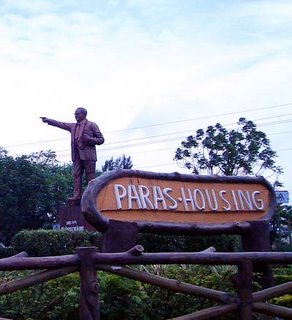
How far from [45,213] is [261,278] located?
32.1 m

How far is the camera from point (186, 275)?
579cm

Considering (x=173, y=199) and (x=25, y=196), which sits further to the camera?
(x=25, y=196)

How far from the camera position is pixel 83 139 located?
12.8m

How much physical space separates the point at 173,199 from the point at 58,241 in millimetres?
6490

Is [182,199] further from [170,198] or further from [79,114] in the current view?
[79,114]

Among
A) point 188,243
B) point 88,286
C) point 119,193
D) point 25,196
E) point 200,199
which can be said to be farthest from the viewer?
point 25,196

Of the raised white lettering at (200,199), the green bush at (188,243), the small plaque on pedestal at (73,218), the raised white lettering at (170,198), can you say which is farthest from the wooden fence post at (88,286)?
the small plaque on pedestal at (73,218)

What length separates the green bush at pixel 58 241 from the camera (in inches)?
516

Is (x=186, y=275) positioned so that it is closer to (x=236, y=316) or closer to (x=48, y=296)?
(x=236, y=316)

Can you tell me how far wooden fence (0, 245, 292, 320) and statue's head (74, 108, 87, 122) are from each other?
7989mm

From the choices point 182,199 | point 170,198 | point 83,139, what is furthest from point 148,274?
point 83,139

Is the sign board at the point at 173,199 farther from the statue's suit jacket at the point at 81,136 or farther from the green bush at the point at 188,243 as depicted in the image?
the statue's suit jacket at the point at 81,136

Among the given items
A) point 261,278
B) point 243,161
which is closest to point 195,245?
point 261,278

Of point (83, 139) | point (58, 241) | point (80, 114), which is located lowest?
point (58, 241)
